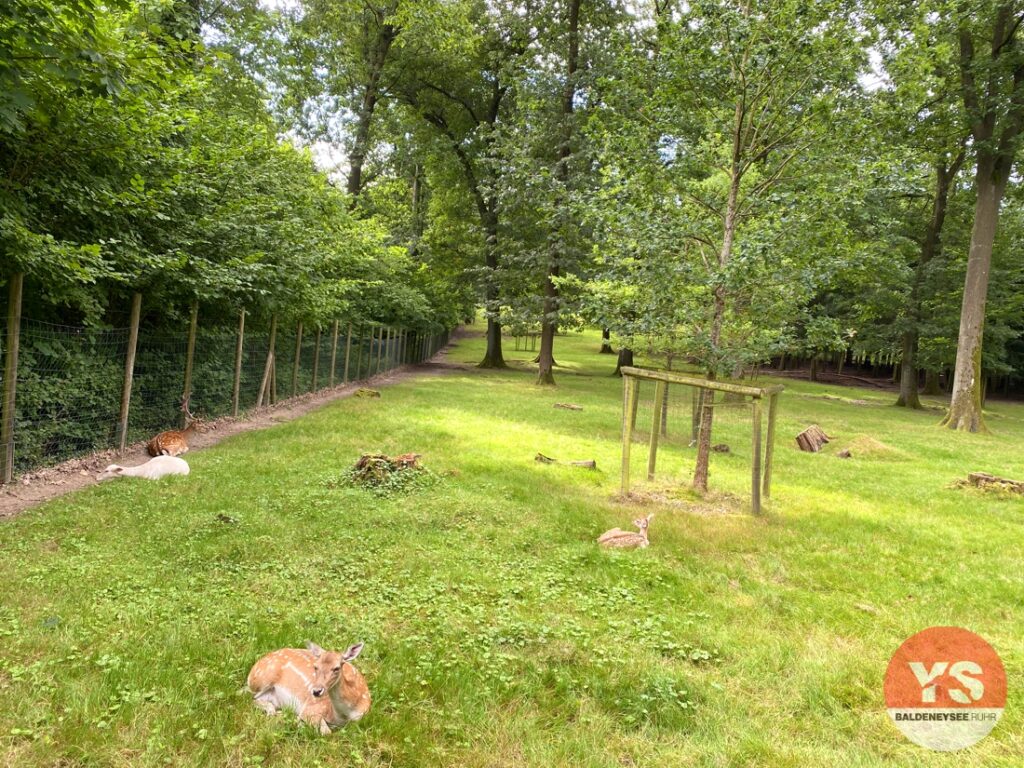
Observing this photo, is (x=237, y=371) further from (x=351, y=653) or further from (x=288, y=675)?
(x=351, y=653)

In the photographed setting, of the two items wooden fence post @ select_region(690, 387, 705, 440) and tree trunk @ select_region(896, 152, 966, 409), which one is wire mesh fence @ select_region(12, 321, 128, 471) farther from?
tree trunk @ select_region(896, 152, 966, 409)

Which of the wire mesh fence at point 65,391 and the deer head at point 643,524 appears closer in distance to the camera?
the deer head at point 643,524

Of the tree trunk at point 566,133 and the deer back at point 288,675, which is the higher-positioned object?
the tree trunk at point 566,133

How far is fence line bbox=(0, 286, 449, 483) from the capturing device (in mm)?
5562

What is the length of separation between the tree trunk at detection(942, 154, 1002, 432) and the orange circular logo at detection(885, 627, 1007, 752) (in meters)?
15.5

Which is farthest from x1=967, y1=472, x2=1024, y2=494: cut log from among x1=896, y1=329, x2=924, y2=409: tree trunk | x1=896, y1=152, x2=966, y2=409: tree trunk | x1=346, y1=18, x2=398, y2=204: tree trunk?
x1=346, y1=18, x2=398, y2=204: tree trunk

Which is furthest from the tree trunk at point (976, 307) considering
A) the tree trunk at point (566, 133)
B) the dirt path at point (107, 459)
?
the dirt path at point (107, 459)

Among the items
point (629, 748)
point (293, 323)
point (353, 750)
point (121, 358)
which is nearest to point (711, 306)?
point (629, 748)

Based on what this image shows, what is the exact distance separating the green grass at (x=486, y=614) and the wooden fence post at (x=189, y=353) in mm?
1682

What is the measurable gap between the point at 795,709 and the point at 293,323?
11676 millimetres

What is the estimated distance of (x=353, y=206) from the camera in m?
22.2

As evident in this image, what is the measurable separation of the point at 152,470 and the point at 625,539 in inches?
191

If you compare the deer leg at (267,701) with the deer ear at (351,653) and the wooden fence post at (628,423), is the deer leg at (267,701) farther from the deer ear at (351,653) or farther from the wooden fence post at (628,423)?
the wooden fence post at (628,423)

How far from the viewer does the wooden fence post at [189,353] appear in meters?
8.45
